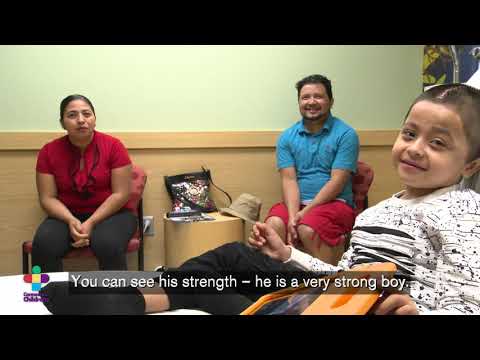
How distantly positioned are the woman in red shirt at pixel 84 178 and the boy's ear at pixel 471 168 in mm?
1592

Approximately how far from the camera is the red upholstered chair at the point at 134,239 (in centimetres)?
216

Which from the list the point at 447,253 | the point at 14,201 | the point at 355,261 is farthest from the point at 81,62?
the point at 447,253

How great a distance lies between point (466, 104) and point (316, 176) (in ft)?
5.04

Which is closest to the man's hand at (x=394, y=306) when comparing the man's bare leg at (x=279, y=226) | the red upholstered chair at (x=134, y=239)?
the man's bare leg at (x=279, y=226)

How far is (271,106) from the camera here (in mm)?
2910

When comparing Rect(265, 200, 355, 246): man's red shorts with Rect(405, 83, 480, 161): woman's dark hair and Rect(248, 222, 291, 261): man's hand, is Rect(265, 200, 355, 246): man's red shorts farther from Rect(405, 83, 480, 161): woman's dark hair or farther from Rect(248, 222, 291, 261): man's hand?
Rect(405, 83, 480, 161): woman's dark hair

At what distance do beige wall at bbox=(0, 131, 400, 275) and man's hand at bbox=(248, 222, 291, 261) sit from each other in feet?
5.59

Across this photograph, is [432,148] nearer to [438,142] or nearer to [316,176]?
[438,142]

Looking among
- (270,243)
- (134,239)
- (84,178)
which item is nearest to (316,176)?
(134,239)

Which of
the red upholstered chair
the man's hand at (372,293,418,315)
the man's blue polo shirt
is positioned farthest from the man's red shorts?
the man's hand at (372,293,418,315)

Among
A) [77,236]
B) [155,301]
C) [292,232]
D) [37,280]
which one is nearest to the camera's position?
[155,301]

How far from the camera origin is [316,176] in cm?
251

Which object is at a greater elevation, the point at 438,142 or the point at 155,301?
the point at 438,142

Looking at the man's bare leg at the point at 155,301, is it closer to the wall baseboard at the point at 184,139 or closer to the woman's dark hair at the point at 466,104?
the woman's dark hair at the point at 466,104
